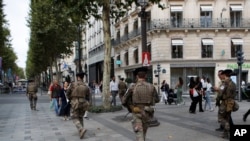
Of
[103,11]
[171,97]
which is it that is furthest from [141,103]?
[171,97]

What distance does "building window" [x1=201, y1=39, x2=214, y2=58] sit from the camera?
41250 mm

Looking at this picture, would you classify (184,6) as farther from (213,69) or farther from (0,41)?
(0,41)

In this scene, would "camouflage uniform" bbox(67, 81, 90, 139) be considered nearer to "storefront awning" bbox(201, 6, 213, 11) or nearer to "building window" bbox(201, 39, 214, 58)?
"building window" bbox(201, 39, 214, 58)

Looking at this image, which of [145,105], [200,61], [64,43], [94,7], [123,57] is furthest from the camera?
[123,57]

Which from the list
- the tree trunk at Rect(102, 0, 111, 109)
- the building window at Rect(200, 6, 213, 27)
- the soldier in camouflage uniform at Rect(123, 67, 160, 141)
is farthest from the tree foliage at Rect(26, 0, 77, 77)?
the soldier in camouflage uniform at Rect(123, 67, 160, 141)

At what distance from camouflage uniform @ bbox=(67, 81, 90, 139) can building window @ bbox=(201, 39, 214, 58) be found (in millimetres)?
31292

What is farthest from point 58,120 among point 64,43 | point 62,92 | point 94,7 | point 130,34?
point 130,34

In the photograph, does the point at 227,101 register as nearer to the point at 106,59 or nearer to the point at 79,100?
the point at 79,100

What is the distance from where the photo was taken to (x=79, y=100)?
11.3 metres

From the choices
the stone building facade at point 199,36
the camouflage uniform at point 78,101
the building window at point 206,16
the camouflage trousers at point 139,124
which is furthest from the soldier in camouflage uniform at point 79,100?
the building window at point 206,16

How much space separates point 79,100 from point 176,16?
31.8 m

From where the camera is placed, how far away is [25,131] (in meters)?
13.1

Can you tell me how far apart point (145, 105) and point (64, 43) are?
38239mm

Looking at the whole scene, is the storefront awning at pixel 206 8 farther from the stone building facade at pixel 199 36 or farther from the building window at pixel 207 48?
the building window at pixel 207 48
